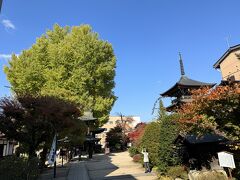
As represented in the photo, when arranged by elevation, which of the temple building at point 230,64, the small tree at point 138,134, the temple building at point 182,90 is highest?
the temple building at point 230,64

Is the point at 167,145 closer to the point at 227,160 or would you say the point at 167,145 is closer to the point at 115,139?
the point at 227,160

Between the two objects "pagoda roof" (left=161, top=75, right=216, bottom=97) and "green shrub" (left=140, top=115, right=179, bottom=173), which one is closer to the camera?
"green shrub" (left=140, top=115, right=179, bottom=173)

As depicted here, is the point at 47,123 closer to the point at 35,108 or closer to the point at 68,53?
the point at 35,108

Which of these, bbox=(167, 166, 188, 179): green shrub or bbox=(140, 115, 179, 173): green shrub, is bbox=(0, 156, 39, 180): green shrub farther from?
bbox=(140, 115, 179, 173): green shrub

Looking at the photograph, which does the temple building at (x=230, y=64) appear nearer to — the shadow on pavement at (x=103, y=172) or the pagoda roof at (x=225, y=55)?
the pagoda roof at (x=225, y=55)

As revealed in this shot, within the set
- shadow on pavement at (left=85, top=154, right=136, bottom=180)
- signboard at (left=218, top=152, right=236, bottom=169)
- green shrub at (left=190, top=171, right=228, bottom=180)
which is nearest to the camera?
signboard at (left=218, top=152, right=236, bottom=169)

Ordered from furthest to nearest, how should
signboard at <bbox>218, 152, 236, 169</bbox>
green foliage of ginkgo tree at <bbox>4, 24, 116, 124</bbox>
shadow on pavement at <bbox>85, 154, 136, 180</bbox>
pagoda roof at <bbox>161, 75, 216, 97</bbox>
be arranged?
1. green foliage of ginkgo tree at <bbox>4, 24, 116, 124</bbox>
2. pagoda roof at <bbox>161, 75, 216, 97</bbox>
3. shadow on pavement at <bbox>85, 154, 136, 180</bbox>
4. signboard at <bbox>218, 152, 236, 169</bbox>

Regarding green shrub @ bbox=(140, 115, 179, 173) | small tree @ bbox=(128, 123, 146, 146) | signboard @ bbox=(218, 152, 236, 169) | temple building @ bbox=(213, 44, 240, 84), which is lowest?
signboard @ bbox=(218, 152, 236, 169)

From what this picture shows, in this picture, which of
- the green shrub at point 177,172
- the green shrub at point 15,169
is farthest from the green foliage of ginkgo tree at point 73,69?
the green shrub at point 15,169

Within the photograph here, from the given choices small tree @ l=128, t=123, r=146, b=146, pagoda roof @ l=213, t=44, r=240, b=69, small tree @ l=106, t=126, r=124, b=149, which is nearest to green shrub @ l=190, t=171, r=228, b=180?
small tree @ l=128, t=123, r=146, b=146

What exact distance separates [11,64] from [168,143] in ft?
101

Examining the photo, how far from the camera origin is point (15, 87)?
39312mm

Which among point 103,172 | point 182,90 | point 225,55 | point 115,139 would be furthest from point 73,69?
point 225,55

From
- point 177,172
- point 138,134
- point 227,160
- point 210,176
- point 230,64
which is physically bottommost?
point 210,176
